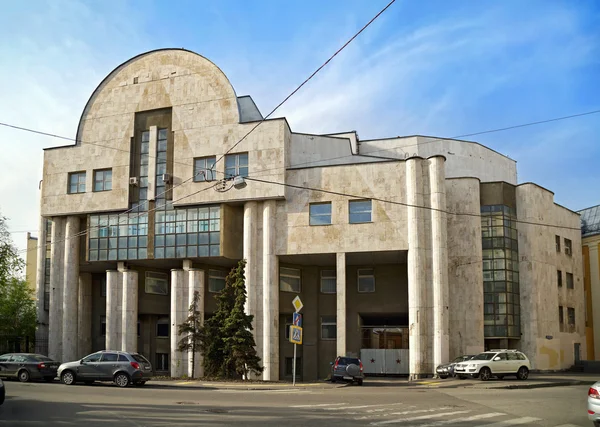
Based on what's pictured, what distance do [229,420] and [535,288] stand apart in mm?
31132

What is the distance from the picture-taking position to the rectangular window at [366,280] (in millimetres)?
44281

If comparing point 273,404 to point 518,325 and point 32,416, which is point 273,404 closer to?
point 32,416

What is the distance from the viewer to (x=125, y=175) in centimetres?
4319

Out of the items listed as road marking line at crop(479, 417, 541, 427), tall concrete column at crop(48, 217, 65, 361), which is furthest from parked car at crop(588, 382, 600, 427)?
tall concrete column at crop(48, 217, 65, 361)

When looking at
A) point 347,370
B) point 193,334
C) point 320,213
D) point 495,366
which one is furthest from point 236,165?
point 495,366

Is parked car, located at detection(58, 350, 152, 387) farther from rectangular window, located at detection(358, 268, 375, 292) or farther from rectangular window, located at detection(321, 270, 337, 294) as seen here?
rectangular window, located at detection(358, 268, 375, 292)

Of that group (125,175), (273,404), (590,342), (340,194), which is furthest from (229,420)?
(590,342)

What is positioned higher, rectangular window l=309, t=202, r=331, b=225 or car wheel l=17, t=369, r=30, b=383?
rectangular window l=309, t=202, r=331, b=225

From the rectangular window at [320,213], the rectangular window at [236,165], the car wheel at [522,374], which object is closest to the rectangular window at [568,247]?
the car wheel at [522,374]

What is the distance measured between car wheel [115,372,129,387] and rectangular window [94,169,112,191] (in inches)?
753

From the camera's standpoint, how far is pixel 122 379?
27.2 metres

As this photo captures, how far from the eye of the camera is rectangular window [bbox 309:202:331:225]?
39.2m

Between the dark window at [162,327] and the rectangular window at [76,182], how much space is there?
35.9ft

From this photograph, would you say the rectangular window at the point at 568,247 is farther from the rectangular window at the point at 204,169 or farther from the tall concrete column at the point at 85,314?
the tall concrete column at the point at 85,314
